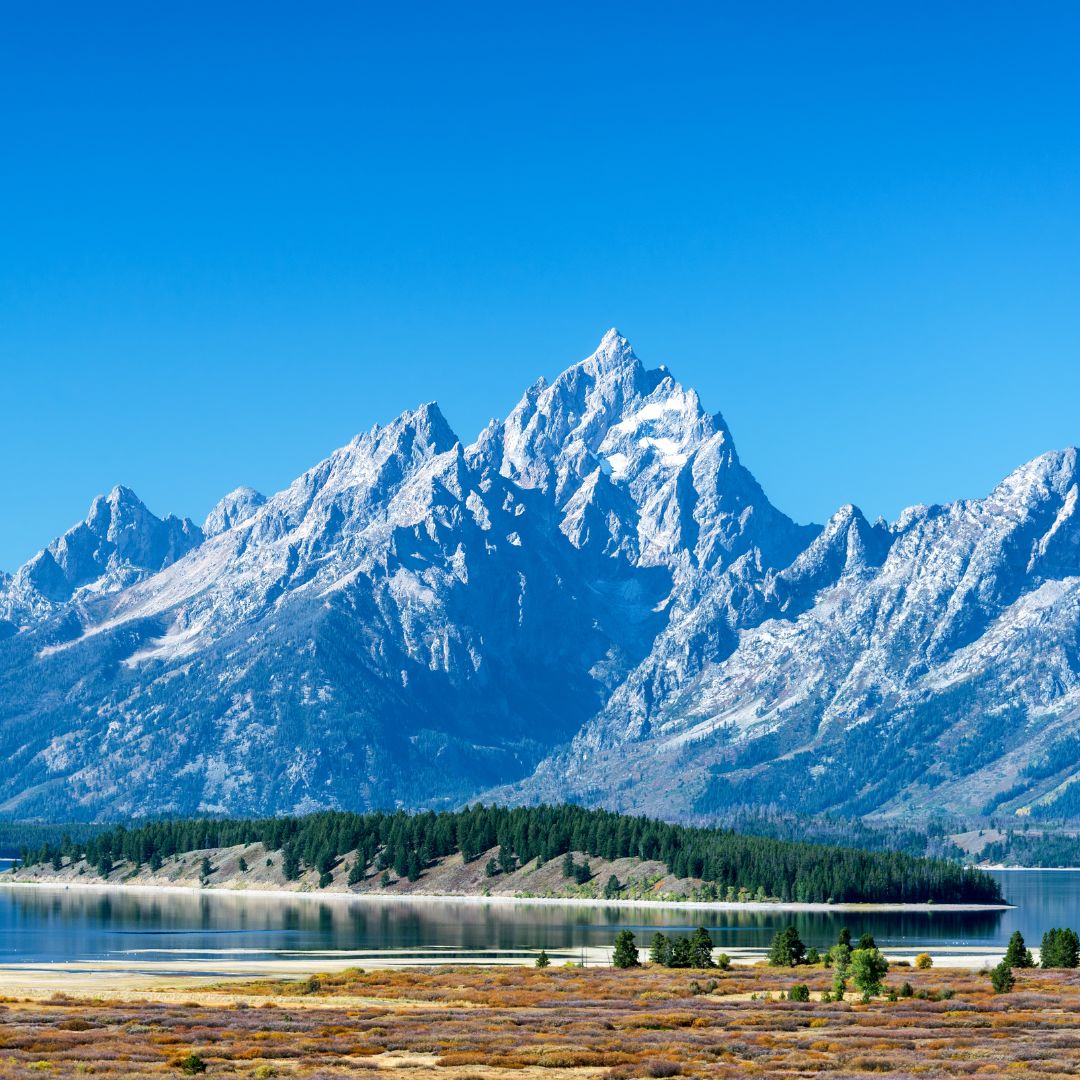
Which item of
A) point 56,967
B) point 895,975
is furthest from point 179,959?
point 895,975

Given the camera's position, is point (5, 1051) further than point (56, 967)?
No

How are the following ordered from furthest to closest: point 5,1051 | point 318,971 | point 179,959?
point 179,959 < point 318,971 < point 5,1051

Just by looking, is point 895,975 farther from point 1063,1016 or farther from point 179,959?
point 179,959

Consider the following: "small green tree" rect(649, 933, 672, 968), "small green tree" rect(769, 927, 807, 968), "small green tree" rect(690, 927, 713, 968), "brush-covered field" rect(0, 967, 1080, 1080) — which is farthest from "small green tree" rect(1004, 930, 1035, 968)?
"small green tree" rect(649, 933, 672, 968)

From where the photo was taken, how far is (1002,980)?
139250 millimetres

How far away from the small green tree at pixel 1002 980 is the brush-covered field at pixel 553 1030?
3.70 ft

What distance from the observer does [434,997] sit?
13562 centimetres

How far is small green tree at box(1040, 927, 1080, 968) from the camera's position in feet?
555

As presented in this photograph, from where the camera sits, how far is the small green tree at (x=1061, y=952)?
169250mm

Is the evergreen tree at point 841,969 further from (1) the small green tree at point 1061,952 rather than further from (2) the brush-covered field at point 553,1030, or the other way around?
(1) the small green tree at point 1061,952

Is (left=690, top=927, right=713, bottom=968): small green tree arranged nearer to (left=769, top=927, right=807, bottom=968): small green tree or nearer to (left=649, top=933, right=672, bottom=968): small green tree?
(left=649, top=933, right=672, bottom=968): small green tree

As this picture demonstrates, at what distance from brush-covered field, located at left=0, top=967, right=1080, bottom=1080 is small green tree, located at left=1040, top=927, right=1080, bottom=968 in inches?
671

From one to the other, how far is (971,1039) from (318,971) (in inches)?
3193

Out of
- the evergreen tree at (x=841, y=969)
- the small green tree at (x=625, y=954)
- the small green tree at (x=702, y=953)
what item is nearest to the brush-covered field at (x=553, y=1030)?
the evergreen tree at (x=841, y=969)
